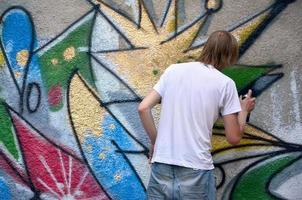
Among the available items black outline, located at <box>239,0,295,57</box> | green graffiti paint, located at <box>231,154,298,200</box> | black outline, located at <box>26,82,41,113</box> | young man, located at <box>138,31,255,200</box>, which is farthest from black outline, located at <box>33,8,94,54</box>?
green graffiti paint, located at <box>231,154,298,200</box>

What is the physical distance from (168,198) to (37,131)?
4.09 ft

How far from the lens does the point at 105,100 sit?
4.01 metres

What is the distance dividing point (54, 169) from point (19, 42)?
3.06ft

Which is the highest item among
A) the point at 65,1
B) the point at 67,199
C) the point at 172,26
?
the point at 65,1

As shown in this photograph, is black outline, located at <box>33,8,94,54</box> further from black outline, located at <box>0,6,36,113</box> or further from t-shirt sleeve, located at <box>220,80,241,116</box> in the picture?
t-shirt sleeve, located at <box>220,80,241,116</box>

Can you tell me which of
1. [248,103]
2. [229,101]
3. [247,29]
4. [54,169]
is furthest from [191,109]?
[54,169]

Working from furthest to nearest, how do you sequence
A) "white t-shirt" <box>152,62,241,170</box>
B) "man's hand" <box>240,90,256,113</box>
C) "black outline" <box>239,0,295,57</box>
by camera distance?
"black outline" <box>239,0,295,57</box> < "man's hand" <box>240,90,256,113</box> < "white t-shirt" <box>152,62,241,170</box>

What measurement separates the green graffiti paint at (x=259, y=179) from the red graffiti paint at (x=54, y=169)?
0.97 m

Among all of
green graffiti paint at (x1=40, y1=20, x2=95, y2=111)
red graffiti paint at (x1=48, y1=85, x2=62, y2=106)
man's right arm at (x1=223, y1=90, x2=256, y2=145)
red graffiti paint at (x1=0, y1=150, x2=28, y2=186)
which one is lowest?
red graffiti paint at (x1=0, y1=150, x2=28, y2=186)

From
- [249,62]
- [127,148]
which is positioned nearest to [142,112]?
[127,148]

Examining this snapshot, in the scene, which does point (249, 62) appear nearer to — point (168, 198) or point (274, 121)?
point (274, 121)

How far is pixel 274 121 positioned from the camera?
3.96 metres

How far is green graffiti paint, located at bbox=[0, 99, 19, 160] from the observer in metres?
4.05

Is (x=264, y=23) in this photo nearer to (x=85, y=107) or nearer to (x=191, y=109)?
(x=191, y=109)
